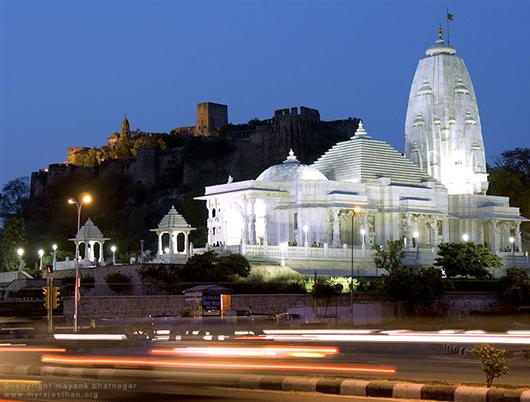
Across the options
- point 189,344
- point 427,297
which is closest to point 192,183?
point 427,297

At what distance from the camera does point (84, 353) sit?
1215 inches

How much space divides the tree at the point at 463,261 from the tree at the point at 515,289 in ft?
13.9

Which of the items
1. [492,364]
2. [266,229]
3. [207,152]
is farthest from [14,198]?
[492,364]

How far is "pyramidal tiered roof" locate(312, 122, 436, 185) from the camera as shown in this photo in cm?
8375

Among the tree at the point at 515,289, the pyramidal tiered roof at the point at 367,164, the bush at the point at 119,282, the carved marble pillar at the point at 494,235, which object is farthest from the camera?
the carved marble pillar at the point at 494,235

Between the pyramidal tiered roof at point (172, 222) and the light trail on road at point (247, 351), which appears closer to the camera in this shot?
the light trail on road at point (247, 351)

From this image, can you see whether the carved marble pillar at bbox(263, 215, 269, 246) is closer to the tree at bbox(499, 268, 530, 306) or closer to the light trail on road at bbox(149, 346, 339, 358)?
the tree at bbox(499, 268, 530, 306)

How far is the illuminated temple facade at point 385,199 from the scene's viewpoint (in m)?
78.5

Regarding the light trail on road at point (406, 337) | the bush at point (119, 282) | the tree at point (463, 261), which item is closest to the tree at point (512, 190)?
the tree at point (463, 261)

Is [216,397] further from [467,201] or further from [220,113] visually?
[220,113]

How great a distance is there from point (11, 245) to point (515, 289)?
135ft

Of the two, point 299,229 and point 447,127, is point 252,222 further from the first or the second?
point 447,127

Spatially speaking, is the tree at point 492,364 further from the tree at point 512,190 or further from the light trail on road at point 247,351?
the tree at point 512,190

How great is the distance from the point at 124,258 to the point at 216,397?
205 feet
